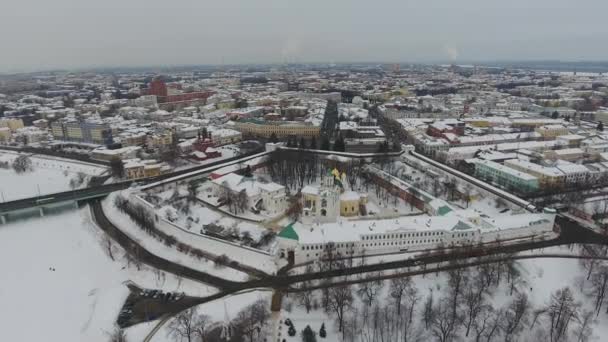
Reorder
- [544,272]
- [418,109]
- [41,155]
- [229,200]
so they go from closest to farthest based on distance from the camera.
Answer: [544,272] < [229,200] < [41,155] < [418,109]

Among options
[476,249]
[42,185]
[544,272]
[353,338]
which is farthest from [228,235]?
[42,185]

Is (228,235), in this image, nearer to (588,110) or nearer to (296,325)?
(296,325)

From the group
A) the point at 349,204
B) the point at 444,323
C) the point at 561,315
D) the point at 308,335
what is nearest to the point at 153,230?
the point at 349,204

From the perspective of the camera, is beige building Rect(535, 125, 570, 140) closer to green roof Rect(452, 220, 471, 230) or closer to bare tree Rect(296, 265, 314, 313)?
green roof Rect(452, 220, 471, 230)

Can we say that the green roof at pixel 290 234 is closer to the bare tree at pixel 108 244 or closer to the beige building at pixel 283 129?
the bare tree at pixel 108 244

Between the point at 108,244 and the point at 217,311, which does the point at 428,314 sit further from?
the point at 108,244

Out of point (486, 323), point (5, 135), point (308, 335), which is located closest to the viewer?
point (308, 335)

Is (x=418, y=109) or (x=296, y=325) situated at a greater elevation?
(x=418, y=109)
